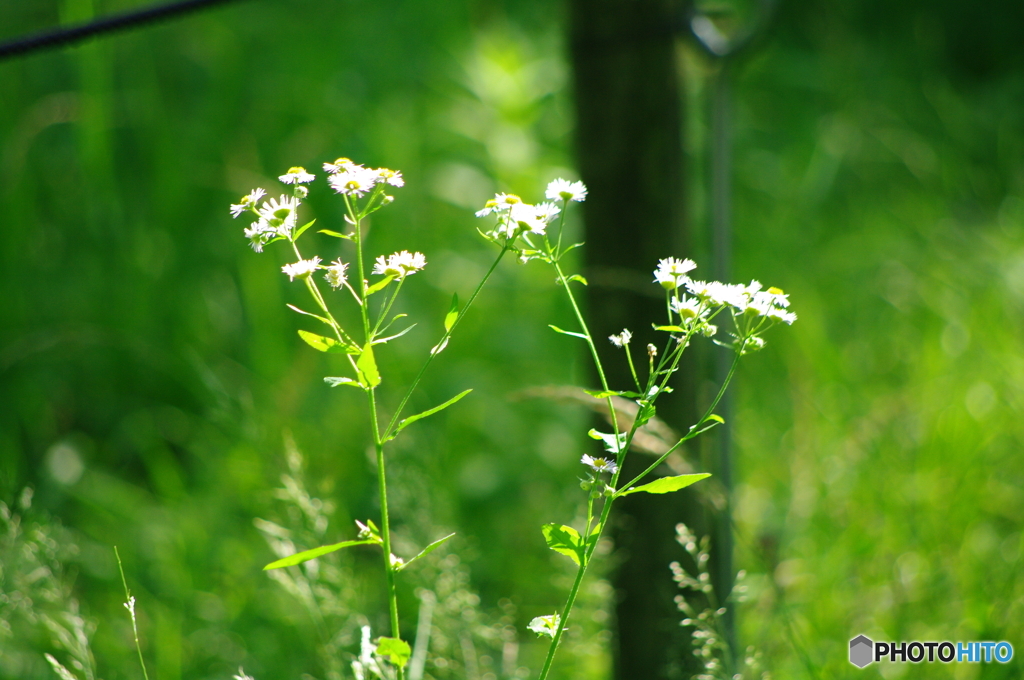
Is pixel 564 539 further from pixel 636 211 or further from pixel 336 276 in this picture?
pixel 636 211

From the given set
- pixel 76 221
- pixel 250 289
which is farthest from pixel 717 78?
pixel 76 221

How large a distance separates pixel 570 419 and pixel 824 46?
2.16 meters

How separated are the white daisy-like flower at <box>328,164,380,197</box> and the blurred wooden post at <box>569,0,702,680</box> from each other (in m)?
0.55

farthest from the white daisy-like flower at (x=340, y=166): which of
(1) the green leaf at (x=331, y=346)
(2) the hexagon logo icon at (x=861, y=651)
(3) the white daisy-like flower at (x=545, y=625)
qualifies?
(2) the hexagon logo icon at (x=861, y=651)

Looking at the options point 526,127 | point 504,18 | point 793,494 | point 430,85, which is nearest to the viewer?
point 793,494

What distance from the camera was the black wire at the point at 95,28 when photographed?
858mm

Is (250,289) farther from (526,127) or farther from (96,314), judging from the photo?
(526,127)

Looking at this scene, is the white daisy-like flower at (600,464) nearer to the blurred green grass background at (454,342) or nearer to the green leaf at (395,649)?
the green leaf at (395,649)

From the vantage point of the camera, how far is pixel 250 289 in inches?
72.2

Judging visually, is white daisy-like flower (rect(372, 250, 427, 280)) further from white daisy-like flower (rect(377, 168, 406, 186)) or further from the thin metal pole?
the thin metal pole

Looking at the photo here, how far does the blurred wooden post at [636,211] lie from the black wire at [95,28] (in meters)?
0.47

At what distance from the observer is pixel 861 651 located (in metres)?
1.09

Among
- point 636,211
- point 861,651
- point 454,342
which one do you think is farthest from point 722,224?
point 454,342

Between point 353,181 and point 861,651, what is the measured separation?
3.06ft
